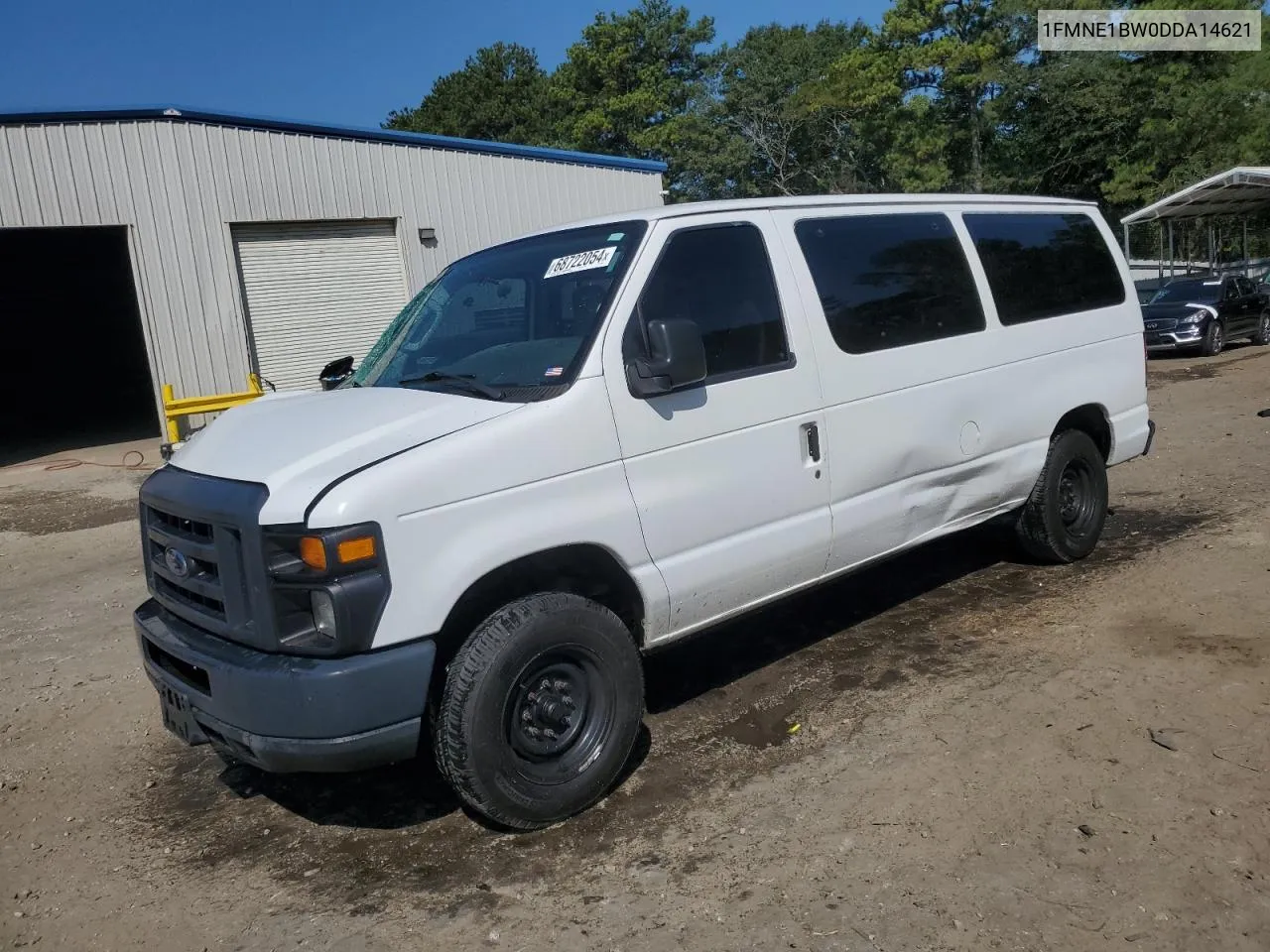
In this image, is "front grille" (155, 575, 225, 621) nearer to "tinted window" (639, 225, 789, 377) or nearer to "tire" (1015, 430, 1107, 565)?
"tinted window" (639, 225, 789, 377)

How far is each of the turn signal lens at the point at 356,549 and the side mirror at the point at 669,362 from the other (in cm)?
117

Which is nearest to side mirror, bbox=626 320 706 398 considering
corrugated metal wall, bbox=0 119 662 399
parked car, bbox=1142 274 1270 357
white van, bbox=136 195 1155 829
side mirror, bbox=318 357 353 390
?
white van, bbox=136 195 1155 829

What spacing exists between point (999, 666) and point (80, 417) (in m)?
22.9

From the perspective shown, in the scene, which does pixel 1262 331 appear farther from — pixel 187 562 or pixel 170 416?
pixel 187 562

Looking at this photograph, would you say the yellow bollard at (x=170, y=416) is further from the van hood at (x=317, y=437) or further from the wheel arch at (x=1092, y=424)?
the wheel arch at (x=1092, y=424)

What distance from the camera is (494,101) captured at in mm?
57500

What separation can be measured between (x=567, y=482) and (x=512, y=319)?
0.98 metres

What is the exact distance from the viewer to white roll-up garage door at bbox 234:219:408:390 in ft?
47.2

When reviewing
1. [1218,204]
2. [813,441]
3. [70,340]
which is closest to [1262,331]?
[1218,204]

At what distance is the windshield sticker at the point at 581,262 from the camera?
411 cm

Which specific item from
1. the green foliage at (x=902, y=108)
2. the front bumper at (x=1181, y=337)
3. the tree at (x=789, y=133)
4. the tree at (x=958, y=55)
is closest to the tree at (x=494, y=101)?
the green foliage at (x=902, y=108)

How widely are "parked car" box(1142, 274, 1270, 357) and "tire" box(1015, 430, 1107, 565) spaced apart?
48.9ft

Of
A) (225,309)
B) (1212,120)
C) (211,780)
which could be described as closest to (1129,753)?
(211,780)

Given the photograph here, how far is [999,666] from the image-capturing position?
4.87 m
